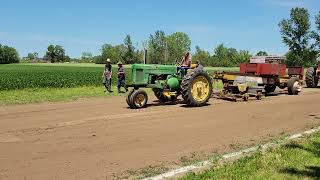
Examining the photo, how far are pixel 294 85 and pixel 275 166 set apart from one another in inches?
516

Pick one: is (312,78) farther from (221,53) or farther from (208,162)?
(221,53)

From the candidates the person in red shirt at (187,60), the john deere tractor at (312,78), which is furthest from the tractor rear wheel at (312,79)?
the person in red shirt at (187,60)

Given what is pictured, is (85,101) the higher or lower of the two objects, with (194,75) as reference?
lower

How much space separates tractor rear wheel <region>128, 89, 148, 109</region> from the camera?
46.7 ft

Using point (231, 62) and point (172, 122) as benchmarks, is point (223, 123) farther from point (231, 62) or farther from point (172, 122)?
point (231, 62)

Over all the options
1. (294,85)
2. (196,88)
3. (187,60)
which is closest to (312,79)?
(294,85)

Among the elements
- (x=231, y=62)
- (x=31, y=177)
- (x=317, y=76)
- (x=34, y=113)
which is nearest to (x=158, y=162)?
(x=31, y=177)

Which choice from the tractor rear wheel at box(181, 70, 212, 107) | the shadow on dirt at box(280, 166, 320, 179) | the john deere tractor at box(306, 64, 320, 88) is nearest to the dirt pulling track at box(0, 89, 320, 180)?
the tractor rear wheel at box(181, 70, 212, 107)

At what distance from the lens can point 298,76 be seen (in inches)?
824

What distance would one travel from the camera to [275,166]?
6957 millimetres

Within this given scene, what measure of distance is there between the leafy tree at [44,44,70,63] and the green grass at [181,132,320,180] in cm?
14165

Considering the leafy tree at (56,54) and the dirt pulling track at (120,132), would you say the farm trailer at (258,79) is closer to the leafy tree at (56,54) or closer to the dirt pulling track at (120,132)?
the dirt pulling track at (120,132)

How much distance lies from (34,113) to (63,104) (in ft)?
8.83

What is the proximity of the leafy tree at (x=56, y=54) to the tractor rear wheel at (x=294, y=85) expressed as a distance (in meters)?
131
